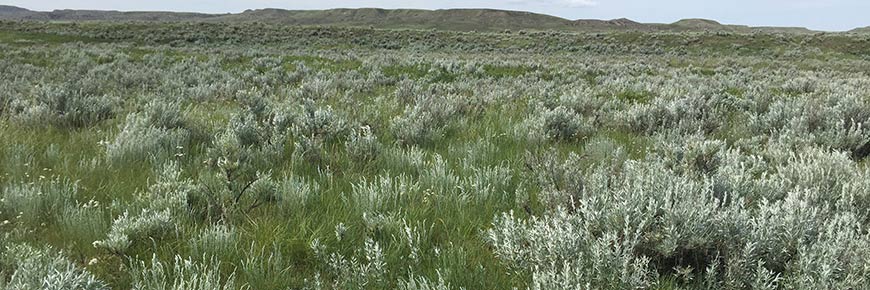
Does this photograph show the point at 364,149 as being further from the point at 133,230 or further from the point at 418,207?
the point at 133,230

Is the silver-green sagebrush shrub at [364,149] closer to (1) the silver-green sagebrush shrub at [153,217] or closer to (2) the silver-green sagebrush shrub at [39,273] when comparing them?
(1) the silver-green sagebrush shrub at [153,217]

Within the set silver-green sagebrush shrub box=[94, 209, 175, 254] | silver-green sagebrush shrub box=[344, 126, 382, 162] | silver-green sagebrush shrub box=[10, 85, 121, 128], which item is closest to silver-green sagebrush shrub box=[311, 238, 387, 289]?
silver-green sagebrush shrub box=[94, 209, 175, 254]

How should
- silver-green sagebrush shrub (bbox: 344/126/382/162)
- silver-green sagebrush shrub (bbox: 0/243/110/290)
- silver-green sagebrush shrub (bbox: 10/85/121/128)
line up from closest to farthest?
1. silver-green sagebrush shrub (bbox: 0/243/110/290)
2. silver-green sagebrush shrub (bbox: 344/126/382/162)
3. silver-green sagebrush shrub (bbox: 10/85/121/128)

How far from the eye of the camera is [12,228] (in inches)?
105

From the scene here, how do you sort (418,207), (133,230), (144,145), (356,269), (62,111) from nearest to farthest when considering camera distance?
(356,269), (133,230), (418,207), (144,145), (62,111)

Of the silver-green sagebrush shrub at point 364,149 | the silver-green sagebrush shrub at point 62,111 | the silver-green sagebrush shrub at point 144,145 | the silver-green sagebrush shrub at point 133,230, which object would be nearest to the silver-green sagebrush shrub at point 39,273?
the silver-green sagebrush shrub at point 133,230

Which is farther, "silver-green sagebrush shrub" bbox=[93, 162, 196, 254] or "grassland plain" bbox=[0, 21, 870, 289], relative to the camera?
"silver-green sagebrush shrub" bbox=[93, 162, 196, 254]

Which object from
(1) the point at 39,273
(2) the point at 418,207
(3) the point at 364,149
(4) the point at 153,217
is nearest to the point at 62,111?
(3) the point at 364,149

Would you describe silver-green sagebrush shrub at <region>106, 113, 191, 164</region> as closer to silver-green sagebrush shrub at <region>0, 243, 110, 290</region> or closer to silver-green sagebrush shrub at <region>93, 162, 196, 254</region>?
silver-green sagebrush shrub at <region>93, 162, 196, 254</region>

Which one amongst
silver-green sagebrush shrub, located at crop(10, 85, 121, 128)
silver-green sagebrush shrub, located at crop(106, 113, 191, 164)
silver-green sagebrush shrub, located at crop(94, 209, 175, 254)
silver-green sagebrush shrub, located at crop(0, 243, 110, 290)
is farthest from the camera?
silver-green sagebrush shrub, located at crop(10, 85, 121, 128)

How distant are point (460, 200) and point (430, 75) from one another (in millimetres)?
13142

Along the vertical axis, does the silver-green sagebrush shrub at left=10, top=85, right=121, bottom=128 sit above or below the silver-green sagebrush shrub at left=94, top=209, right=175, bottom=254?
above

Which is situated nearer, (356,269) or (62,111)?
(356,269)

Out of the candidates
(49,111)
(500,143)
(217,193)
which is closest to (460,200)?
(217,193)
